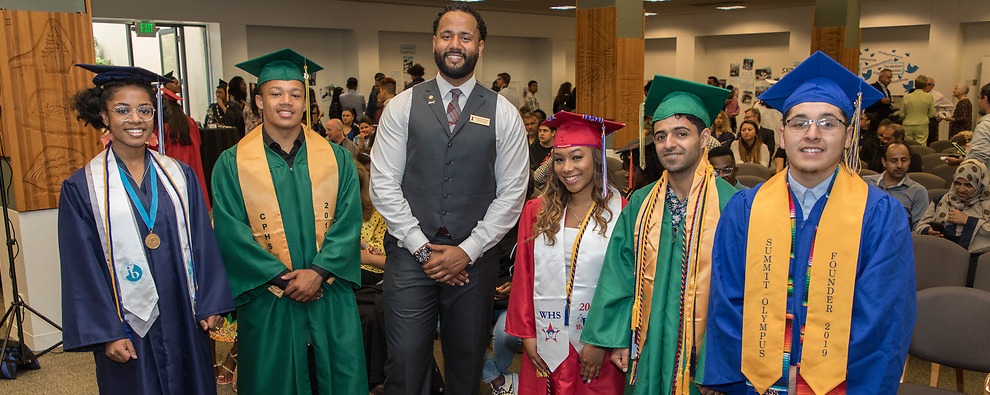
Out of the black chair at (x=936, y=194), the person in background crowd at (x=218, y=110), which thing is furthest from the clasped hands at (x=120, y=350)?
the person in background crowd at (x=218, y=110)

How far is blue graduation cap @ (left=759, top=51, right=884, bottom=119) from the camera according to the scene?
2.05 metres

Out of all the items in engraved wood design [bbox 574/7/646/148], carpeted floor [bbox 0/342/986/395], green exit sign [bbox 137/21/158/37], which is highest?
green exit sign [bbox 137/21/158/37]

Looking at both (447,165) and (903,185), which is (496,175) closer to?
(447,165)

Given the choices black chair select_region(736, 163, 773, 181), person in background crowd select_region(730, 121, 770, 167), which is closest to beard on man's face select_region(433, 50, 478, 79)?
black chair select_region(736, 163, 773, 181)

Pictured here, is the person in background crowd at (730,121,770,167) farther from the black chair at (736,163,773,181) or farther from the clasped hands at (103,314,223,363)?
the clasped hands at (103,314,223,363)

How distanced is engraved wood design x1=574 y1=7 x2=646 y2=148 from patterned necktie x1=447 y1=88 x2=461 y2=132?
476cm

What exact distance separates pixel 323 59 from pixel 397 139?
1320 cm

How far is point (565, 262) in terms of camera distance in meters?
2.87

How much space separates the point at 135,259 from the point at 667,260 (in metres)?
1.86

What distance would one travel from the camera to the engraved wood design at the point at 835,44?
40.7 feet

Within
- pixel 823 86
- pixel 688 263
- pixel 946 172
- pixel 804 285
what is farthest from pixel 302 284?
pixel 946 172

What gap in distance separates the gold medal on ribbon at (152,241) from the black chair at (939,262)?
3395mm

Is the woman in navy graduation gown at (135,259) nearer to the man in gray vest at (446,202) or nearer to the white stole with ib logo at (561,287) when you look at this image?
the man in gray vest at (446,202)

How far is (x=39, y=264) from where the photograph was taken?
189 inches
